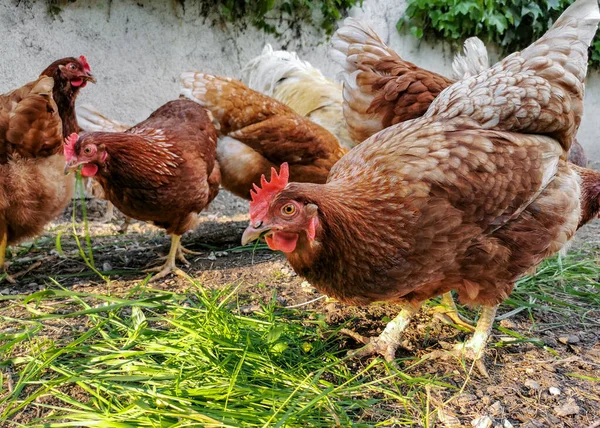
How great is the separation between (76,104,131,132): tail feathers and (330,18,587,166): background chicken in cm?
209

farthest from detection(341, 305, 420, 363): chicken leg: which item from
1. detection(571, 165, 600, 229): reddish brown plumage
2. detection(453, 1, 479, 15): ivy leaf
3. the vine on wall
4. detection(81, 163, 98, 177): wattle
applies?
detection(453, 1, 479, 15): ivy leaf

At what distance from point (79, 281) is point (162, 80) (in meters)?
2.94

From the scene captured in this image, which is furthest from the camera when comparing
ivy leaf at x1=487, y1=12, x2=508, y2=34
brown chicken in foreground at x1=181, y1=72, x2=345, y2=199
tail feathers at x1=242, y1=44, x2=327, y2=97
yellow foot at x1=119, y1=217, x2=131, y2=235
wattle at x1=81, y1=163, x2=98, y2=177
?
ivy leaf at x1=487, y1=12, x2=508, y2=34

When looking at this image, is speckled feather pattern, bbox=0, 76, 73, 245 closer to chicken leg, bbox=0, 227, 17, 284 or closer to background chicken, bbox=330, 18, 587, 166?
chicken leg, bbox=0, 227, 17, 284

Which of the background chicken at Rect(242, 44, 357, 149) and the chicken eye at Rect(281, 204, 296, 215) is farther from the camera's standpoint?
the background chicken at Rect(242, 44, 357, 149)

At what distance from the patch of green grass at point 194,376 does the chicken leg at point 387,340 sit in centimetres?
8

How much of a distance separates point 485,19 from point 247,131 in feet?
15.5

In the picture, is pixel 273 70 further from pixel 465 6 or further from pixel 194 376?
pixel 194 376

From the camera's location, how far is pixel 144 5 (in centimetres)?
511

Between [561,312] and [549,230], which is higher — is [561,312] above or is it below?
below

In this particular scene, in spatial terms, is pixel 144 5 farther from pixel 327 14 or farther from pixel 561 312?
pixel 561 312

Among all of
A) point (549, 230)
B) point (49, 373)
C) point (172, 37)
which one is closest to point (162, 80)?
point (172, 37)

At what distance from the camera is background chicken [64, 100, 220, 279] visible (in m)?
2.80

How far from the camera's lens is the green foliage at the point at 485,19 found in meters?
6.63
